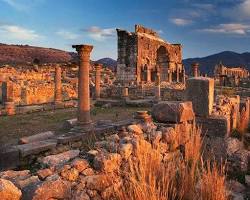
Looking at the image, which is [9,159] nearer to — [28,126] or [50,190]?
[50,190]

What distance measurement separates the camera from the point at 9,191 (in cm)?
277

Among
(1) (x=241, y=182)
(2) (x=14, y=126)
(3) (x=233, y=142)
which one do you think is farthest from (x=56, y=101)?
(1) (x=241, y=182)

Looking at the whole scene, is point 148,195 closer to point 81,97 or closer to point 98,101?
point 81,97

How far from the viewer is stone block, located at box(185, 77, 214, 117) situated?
7363 mm

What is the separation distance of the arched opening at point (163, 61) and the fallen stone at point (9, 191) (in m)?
37.3

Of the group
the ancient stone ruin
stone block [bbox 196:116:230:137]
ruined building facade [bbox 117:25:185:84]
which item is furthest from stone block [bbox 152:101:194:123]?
ruined building facade [bbox 117:25:185:84]

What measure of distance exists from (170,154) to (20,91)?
1779 cm

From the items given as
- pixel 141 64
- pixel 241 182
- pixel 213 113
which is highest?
pixel 141 64

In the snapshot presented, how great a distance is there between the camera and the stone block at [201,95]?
736cm

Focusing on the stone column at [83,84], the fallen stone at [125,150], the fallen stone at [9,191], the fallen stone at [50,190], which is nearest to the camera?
the fallen stone at [9,191]

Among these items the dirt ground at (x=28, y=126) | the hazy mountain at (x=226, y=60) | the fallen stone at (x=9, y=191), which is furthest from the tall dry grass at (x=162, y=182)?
the hazy mountain at (x=226, y=60)

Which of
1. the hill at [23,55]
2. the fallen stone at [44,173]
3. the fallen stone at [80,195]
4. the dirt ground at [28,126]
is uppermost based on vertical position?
the hill at [23,55]

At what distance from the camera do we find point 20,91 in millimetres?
21281

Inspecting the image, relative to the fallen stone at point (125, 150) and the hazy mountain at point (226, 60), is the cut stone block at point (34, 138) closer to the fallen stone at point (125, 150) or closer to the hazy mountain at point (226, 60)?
the fallen stone at point (125, 150)
